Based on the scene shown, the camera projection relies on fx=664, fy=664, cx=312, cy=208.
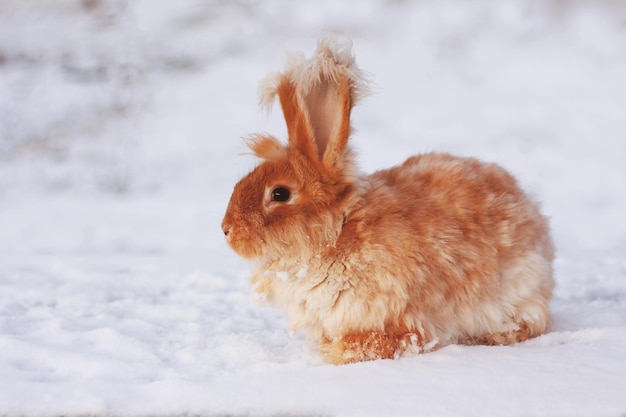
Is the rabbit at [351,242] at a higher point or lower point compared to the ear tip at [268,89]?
lower

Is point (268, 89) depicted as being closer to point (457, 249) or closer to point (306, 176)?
point (306, 176)

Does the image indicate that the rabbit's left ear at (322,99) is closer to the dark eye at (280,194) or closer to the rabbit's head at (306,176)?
the rabbit's head at (306,176)

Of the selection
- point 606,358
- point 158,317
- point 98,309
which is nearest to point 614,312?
point 606,358

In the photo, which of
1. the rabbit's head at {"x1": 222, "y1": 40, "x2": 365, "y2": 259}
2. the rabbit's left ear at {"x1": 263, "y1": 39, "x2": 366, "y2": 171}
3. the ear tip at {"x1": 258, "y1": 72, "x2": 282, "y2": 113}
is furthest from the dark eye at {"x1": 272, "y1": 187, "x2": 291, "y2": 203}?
the ear tip at {"x1": 258, "y1": 72, "x2": 282, "y2": 113}

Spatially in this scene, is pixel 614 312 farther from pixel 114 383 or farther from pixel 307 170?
pixel 114 383

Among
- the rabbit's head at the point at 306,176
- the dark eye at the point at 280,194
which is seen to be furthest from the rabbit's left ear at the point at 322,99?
the dark eye at the point at 280,194

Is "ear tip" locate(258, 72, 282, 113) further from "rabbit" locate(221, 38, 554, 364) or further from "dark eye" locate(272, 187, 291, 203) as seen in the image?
"dark eye" locate(272, 187, 291, 203)

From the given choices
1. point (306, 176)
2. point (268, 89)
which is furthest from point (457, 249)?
point (268, 89)

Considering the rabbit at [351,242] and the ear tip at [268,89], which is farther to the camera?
the ear tip at [268,89]
